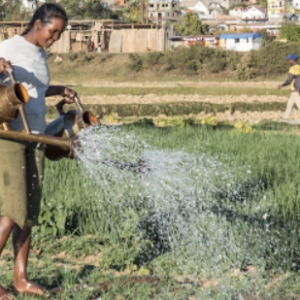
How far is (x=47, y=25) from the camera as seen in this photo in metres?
3.15

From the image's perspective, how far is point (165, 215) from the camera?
4.41m

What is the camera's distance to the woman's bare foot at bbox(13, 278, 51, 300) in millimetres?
3213

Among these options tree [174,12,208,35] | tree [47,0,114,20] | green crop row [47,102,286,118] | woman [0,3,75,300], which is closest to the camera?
woman [0,3,75,300]

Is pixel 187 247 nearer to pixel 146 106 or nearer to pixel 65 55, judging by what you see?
pixel 146 106

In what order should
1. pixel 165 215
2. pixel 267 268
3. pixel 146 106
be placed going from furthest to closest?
1. pixel 146 106
2. pixel 165 215
3. pixel 267 268

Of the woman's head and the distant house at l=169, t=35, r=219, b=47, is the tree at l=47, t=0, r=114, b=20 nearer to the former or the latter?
the distant house at l=169, t=35, r=219, b=47

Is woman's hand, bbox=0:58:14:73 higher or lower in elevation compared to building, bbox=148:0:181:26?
higher

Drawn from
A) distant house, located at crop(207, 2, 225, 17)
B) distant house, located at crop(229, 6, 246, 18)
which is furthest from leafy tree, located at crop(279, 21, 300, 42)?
distant house, located at crop(207, 2, 225, 17)

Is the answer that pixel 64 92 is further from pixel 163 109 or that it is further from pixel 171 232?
pixel 163 109

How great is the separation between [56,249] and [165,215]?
0.71 m

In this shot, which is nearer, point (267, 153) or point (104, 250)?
point (104, 250)

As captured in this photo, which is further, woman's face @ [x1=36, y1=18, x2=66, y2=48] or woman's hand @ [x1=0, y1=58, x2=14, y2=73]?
woman's face @ [x1=36, y1=18, x2=66, y2=48]

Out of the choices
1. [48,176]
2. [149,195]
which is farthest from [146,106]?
[149,195]

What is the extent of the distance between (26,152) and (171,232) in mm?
1321
